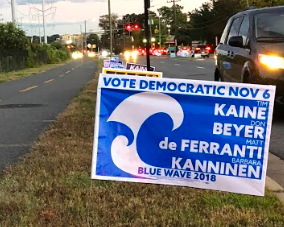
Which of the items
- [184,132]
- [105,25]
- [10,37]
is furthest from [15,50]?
[105,25]

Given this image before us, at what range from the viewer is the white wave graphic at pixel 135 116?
3.58 meters

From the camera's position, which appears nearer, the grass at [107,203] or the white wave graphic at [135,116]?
the white wave graphic at [135,116]

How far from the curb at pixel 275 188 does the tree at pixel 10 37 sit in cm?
3867

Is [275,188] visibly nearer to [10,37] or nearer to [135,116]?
[135,116]

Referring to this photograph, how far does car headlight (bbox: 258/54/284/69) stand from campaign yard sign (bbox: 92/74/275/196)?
4.76 meters

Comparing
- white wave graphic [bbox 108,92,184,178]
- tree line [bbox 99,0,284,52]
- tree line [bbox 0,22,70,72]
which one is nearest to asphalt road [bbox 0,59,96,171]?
white wave graphic [bbox 108,92,184,178]

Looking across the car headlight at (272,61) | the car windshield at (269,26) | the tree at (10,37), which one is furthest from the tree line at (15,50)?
the car headlight at (272,61)

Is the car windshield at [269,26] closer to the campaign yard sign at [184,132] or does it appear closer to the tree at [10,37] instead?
the campaign yard sign at [184,132]

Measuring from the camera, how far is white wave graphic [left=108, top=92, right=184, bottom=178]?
11.7 feet

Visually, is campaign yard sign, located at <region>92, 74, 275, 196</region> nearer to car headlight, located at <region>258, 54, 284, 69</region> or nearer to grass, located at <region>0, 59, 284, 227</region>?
grass, located at <region>0, 59, 284, 227</region>

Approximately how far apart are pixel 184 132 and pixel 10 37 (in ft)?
136

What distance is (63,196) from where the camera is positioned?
4.47 meters

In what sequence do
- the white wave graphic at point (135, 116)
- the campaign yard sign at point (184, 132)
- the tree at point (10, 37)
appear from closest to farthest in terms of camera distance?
the campaign yard sign at point (184, 132)
the white wave graphic at point (135, 116)
the tree at point (10, 37)

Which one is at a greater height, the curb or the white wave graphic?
the white wave graphic
